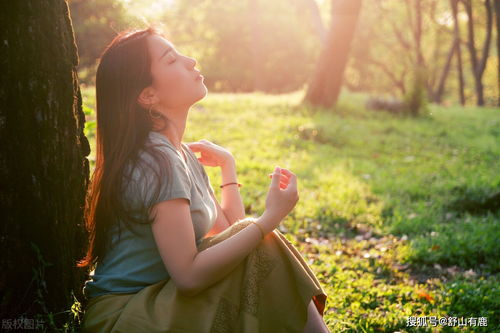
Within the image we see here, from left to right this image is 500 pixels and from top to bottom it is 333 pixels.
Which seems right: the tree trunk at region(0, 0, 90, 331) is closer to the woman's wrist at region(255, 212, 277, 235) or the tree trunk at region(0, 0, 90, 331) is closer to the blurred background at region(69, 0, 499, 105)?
the woman's wrist at region(255, 212, 277, 235)

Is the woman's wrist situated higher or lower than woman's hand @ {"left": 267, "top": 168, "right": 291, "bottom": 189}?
lower

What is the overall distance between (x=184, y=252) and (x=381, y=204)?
4.45 meters

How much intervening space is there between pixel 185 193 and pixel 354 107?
12.2 metres

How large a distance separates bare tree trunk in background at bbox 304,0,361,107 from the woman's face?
11.1 m

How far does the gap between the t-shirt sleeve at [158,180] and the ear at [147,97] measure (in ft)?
0.89

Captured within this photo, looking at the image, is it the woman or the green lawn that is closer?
the woman

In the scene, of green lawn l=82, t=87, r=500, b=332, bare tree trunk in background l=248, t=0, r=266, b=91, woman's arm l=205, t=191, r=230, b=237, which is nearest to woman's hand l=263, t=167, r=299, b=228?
woman's arm l=205, t=191, r=230, b=237

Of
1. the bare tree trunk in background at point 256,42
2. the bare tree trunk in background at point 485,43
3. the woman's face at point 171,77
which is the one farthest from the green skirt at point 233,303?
the bare tree trunk in background at point 256,42

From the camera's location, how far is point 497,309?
141 inches

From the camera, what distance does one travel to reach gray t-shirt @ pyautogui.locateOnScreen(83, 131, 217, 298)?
2.25 meters

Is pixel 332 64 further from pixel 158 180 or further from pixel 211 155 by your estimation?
pixel 158 180

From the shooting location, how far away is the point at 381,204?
6156 mm

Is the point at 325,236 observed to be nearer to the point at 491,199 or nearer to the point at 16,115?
the point at 491,199

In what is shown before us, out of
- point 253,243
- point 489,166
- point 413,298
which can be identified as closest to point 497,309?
point 413,298
